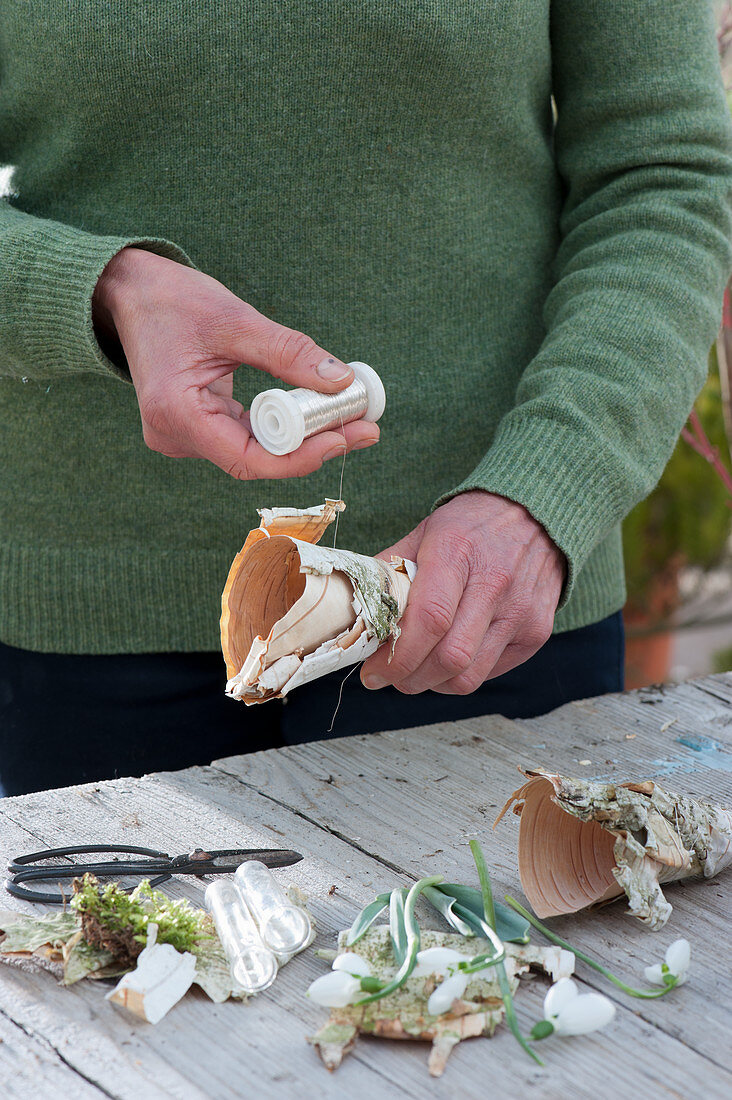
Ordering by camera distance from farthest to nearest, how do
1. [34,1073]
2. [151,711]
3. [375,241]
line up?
[151,711]
[375,241]
[34,1073]

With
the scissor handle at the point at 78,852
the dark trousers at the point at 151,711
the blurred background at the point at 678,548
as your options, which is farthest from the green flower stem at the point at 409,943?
the blurred background at the point at 678,548

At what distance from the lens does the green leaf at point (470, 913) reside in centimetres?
85

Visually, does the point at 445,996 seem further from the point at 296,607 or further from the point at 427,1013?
the point at 296,607

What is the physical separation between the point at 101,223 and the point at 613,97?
2.35ft

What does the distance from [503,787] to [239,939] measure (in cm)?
39

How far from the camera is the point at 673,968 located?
2.63 feet

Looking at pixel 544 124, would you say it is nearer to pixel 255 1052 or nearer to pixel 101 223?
pixel 101 223

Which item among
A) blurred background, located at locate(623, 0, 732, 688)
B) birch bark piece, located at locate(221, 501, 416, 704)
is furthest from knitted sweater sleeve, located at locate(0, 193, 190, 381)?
blurred background, located at locate(623, 0, 732, 688)

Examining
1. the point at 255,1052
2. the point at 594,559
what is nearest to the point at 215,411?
the point at 255,1052

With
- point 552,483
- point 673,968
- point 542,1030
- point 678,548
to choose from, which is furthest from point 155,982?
point 678,548

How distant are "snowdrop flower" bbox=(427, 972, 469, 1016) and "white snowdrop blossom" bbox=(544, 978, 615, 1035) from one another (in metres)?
0.06

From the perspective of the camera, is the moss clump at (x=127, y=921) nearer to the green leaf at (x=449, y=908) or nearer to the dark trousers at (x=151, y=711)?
the green leaf at (x=449, y=908)

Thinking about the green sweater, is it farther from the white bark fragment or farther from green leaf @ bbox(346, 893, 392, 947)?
the white bark fragment

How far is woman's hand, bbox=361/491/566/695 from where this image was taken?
3.63ft
